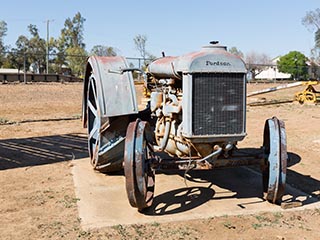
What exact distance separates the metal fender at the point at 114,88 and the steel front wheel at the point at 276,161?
69.0 inches

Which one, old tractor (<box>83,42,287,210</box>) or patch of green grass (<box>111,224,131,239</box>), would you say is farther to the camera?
old tractor (<box>83,42,287,210</box>)

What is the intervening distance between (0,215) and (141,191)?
167 centimetres

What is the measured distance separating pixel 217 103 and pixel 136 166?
1.15 metres

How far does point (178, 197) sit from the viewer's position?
19.2 feet

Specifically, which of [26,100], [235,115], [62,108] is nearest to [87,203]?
[235,115]

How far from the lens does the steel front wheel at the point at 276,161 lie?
5305 mm

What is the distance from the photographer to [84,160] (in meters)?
7.98

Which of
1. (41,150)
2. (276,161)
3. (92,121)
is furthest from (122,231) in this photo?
(41,150)

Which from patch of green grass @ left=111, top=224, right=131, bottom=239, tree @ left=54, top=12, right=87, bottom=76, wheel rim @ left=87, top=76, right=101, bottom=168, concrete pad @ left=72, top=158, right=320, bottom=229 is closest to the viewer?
patch of green grass @ left=111, top=224, right=131, bottom=239

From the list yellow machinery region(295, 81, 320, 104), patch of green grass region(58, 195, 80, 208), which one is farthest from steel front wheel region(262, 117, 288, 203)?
yellow machinery region(295, 81, 320, 104)

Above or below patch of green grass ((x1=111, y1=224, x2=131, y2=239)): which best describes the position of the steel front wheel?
above

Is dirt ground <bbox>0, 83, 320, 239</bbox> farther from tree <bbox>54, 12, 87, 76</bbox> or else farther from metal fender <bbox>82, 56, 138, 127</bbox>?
tree <bbox>54, 12, 87, 76</bbox>

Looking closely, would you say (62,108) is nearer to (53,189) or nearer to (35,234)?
(53,189)

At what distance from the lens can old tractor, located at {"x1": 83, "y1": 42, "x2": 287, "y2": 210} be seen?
4.94 metres
